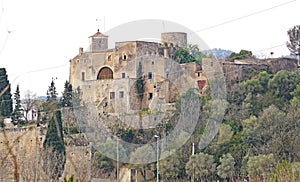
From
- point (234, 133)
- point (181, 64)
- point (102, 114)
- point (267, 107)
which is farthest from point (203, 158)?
point (181, 64)

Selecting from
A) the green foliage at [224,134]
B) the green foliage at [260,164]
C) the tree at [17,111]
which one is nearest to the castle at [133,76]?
the tree at [17,111]

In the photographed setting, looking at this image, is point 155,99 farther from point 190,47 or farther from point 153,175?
point 153,175

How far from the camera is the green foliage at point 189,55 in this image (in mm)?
29453

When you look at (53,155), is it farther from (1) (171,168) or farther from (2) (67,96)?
(2) (67,96)

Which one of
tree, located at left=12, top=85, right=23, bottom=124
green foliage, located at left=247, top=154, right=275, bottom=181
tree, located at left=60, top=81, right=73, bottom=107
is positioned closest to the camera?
green foliage, located at left=247, top=154, right=275, bottom=181

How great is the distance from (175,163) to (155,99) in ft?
23.7

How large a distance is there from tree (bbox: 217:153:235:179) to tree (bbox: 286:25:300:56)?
34.4ft

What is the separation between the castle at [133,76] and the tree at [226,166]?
704cm

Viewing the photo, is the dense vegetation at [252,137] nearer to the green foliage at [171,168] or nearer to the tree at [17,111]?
the green foliage at [171,168]

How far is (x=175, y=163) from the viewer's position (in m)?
20.7

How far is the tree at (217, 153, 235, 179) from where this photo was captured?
19.7m

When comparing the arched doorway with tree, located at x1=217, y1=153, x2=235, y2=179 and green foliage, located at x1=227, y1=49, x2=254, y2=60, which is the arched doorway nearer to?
green foliage, located at x1=227, y1=49, x2=254, y2=60

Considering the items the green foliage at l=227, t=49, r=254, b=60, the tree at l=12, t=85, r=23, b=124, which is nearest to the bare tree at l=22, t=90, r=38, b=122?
the tree at l=12, t=85, r=23, b=124

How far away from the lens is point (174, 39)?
30125mm
